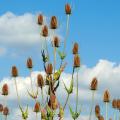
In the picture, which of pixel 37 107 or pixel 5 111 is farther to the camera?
pixel 5 111

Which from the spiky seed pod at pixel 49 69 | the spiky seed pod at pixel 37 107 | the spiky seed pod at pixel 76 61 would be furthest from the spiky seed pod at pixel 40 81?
the spiky seed pod at pixel 76 61

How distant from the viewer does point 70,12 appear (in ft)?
36.7

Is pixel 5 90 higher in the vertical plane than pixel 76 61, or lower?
lower

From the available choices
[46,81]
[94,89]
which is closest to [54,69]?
[46,81]

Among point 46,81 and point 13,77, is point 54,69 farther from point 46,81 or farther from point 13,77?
point 13,77

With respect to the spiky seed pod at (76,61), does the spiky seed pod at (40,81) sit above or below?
below

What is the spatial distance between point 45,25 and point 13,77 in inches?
73.4

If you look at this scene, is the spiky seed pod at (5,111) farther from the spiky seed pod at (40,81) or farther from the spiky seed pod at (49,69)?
the spiky seed pod at (49,69)

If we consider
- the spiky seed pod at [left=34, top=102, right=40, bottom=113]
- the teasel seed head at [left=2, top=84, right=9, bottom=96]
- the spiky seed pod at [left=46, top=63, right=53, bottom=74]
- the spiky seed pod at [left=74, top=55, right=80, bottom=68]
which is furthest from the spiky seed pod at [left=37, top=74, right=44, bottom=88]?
the teasel seed head at [left=2, top=84, right=9, bottom=96]

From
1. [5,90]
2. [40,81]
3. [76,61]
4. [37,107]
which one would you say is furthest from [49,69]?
[5,90]

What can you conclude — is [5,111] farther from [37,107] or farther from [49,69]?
[49,69]

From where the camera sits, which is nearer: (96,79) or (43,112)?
(43,112)

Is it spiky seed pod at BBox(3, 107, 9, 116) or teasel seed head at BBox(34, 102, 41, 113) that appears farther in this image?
spiky seed pod at BBox(3, 107, 9, 116)

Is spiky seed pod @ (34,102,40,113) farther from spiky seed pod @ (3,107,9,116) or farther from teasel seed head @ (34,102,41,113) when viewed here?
spiky seed pod @ (3,107,9,116)
